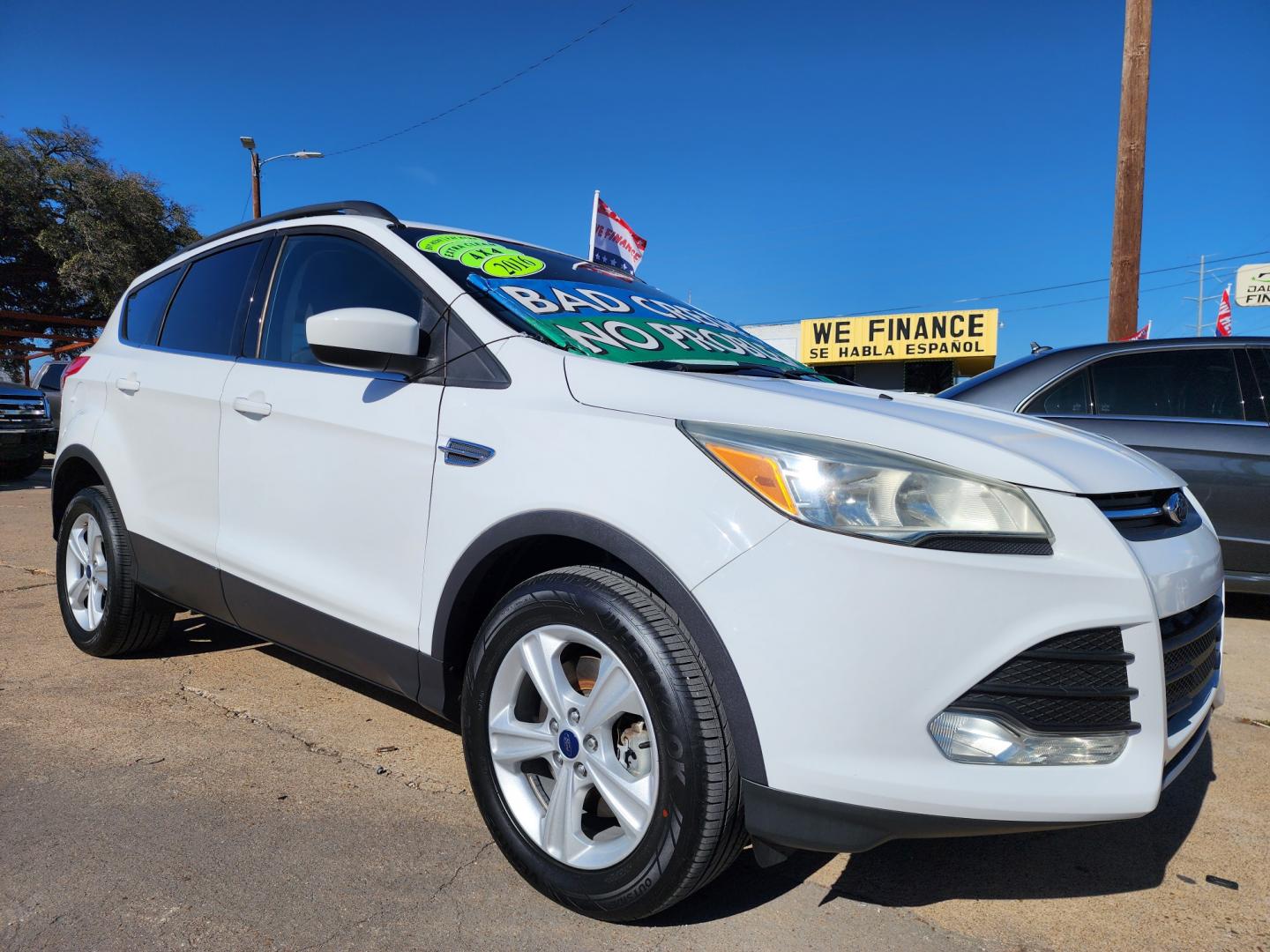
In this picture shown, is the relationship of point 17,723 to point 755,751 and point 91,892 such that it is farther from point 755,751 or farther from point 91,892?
point 755,751

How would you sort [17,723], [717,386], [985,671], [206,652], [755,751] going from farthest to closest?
[206,652] → [17,723] → [717,386] → [755,751] → [985,671]

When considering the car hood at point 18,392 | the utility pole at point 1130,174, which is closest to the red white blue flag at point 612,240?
the utility pole at point 1130,174

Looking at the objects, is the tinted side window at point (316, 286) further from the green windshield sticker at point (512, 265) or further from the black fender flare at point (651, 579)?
the black fender flare at point (651, 579)

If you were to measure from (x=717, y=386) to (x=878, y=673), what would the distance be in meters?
0.72

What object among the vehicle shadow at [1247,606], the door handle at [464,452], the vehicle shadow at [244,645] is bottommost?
the vehicle shadow at [244,645]

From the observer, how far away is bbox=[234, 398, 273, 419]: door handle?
2.77 meters

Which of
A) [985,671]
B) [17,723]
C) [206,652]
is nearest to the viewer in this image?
[985,671]

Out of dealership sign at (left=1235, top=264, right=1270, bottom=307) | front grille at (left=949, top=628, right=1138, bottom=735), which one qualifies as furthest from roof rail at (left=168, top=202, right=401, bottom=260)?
dealership sign at (left=1235, top=264, right=1270, bottom=307)

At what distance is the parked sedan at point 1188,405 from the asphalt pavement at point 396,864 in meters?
1.52

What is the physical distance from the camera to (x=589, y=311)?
102 inches

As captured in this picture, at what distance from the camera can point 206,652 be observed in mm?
3891

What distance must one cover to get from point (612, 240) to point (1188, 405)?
649cm

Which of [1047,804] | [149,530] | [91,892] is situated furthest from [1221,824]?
[149,530]

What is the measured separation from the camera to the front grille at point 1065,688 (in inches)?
A: 62.9
